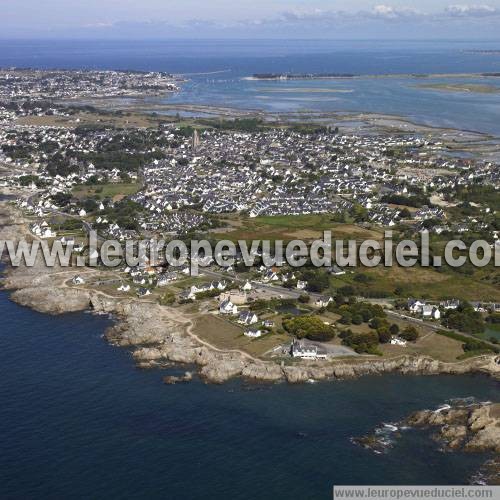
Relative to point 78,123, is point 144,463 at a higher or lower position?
lower

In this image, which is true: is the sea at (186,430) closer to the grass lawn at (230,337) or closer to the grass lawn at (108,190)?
the grass lawn at (230,337)

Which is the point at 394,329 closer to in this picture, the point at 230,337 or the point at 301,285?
the point at 230,337

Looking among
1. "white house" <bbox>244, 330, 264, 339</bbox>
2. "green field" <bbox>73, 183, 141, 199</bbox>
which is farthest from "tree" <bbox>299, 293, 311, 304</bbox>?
"green field" <bbox>73, 183, 141, 199</bbox>

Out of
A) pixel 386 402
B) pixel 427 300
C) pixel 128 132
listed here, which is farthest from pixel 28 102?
pixel 386 402

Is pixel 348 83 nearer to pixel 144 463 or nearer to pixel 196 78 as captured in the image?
pixel 196 78

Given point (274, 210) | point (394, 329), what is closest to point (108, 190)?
point (274, 210)
